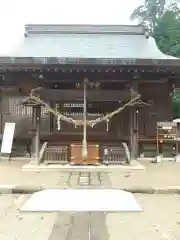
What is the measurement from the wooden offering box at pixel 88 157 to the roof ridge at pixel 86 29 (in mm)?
8244

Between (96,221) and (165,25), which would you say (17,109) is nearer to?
(96,221)

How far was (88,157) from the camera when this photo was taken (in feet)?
43.8

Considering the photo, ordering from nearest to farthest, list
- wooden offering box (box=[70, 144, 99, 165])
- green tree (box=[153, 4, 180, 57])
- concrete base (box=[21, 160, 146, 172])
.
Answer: concrete base (box=[21, 160, 146, 172]) < wooden offering box (box=[70, 144, 99, 165]) < green tree (box=[153, 4, 180, 57])

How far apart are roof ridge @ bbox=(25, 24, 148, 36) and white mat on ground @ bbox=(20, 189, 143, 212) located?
53.3 ft

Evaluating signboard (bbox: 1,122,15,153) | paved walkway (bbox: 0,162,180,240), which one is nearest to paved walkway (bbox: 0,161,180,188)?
paved walkway (bbox: 0,162,180,240)

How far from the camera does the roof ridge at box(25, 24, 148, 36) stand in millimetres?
19984

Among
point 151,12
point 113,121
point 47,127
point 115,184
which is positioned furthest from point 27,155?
point 151,12

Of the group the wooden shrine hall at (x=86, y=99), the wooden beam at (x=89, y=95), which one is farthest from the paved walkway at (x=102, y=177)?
the wooden beam at (x=89, y=95)

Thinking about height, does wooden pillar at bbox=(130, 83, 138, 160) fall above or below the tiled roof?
below

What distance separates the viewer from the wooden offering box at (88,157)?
13273 mm

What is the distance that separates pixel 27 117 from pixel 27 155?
4.77ft

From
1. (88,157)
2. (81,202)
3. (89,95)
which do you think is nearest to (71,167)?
(88,157)

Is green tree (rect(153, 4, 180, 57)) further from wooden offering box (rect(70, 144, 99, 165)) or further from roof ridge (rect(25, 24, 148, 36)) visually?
wooden offering box (rect(70, 144, 99, 165))

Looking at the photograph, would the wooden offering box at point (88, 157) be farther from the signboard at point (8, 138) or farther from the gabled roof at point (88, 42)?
the gabled roof at point (88, 42)
